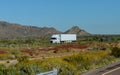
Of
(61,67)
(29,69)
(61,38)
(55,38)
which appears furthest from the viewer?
(61,38)

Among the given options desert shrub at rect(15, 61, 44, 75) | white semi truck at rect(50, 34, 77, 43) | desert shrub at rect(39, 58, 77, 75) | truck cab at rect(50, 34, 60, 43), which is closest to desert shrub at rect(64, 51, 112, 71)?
desert shrub at rect(39, 58, 77, 75)

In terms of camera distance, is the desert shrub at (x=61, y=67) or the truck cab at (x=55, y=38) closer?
the desert shrub at (x=61, y=67)

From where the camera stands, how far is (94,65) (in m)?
28.9

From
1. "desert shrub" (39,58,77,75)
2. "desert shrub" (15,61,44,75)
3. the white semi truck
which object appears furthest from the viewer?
the white semi truck

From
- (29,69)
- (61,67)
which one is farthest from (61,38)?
(29,69)

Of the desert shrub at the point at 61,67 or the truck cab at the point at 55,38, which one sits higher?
the truck cab at the point at 55,38

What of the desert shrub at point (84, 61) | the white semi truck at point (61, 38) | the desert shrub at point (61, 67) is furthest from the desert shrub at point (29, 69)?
the white semi truck at point (61, 38)

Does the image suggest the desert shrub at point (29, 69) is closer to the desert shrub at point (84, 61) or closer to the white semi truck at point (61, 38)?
the desert shrub at point (84, 61)

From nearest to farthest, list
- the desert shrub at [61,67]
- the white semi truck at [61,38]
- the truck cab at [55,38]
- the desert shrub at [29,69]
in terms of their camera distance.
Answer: the desert shrub at [29,69] < the desert shrub at [61,67] < the truck cab at [55,38] < the white semi truck at [61,38]

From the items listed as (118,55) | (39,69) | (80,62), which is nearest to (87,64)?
(80,62)

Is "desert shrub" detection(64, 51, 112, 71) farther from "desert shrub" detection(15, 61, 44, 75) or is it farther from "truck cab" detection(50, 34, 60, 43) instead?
"truck cab" detection(50, 34, 60, 43)

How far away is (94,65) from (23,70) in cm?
1261

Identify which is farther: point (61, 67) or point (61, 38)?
point (61, 38)

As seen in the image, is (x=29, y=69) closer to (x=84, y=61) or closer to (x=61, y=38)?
(x=84, y=61)
